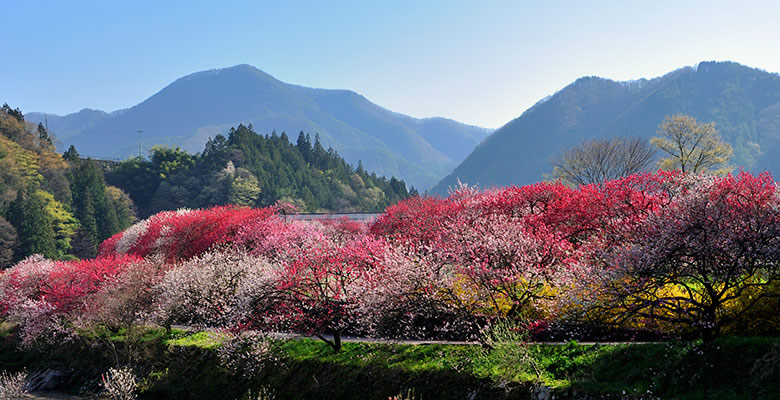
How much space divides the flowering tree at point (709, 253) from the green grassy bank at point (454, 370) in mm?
1119

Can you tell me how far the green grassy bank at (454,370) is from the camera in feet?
34.8

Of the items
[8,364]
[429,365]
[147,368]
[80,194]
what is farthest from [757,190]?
[80,194]

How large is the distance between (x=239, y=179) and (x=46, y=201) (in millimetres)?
33394

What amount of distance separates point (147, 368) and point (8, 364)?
1471 centimetres

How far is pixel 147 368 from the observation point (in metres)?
25.0

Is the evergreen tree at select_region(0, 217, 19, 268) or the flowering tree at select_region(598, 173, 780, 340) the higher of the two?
the flowering tree at select_region(598, 173, 780, 340)

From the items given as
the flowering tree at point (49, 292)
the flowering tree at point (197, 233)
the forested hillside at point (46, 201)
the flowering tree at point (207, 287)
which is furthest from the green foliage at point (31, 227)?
the flowering tree at point (207, 287)

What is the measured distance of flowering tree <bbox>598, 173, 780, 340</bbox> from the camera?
11359mm

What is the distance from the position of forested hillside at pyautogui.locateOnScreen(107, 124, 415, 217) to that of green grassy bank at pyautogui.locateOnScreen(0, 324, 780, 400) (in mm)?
77734

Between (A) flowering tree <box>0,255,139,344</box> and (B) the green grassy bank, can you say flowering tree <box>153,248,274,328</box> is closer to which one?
(B) the green grassy bank

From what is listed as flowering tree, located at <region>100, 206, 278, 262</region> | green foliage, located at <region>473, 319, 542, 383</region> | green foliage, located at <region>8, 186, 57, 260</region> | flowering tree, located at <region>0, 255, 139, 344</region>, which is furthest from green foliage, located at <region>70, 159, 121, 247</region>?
green foliage, located at <region>473, 319, 542, 383</region>

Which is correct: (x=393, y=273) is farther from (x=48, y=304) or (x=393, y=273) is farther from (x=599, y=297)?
(x=48, y=304)

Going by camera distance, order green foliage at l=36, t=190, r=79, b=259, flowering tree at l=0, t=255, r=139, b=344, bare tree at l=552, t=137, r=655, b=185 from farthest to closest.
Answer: green foliage at l=36, t=190, r=79, b=259, bare tree at l=552, t=137, r=655, b=185, flowering tree at l=0, t=255, r=139, b=344

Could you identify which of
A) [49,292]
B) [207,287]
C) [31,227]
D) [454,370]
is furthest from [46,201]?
[454,370]
